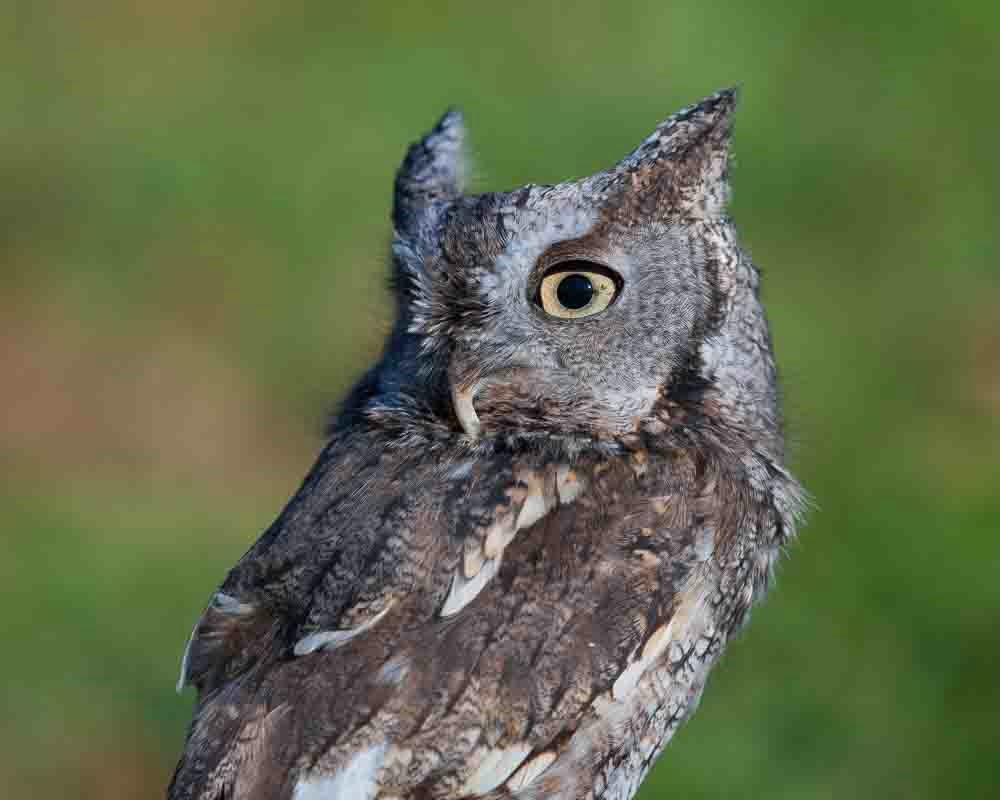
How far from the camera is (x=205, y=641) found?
243 centimetres

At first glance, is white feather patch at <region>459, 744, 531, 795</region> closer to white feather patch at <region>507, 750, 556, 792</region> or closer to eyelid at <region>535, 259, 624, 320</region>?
white feather patch at <region>507, 750, 556, 792</region>

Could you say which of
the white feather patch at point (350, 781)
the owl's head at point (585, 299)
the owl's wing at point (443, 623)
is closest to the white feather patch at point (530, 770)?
the owl's wing at point (443, 623)

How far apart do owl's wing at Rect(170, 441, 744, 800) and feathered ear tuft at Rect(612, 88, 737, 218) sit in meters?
0.45

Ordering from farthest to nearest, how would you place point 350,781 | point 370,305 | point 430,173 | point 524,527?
point 370,305, point 430,173, point 524,527, point 350,781

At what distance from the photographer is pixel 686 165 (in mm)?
2416

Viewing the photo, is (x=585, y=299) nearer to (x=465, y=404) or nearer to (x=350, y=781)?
(x=465, y=404)

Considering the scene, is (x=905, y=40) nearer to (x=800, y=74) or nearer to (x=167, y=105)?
(x=800, y=74)

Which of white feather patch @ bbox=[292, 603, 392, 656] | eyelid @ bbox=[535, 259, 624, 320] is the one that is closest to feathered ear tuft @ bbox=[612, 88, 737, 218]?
eyelid @ bbox=[535, 259, 624, 320]

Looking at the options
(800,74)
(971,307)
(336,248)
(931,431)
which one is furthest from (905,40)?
(336,248)

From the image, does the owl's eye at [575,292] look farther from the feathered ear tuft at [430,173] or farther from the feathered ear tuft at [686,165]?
the feathered ear tuft at [430,173]

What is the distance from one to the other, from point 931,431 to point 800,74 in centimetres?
211

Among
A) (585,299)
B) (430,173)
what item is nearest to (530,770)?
(585,299)

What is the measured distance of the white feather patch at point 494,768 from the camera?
2236 millimetres

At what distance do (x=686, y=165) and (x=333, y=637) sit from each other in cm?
95
